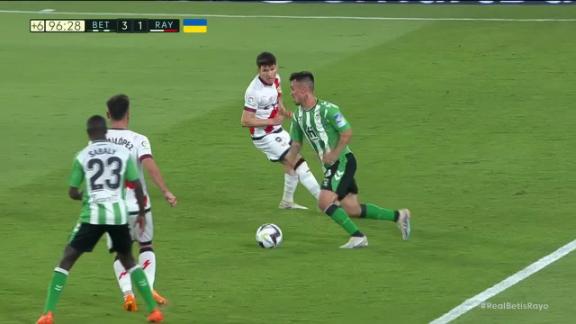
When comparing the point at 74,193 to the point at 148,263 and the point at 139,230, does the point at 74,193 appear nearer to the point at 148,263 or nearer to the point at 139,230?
the point at 139,230

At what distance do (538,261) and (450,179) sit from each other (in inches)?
182

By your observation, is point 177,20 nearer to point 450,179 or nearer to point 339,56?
point 339,56

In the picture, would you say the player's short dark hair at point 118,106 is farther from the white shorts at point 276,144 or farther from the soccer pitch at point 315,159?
the white shorts at point 276,144

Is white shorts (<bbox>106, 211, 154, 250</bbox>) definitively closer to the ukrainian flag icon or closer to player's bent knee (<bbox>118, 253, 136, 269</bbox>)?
player's bent knee (<bbox>118, 253, 136, 269</bbox>)

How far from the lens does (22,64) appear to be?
30781 millimetres

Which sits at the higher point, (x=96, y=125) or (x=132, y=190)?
(x=96, y=125)

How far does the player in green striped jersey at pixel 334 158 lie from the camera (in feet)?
58.6

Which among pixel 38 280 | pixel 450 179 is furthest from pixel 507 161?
pixel 38 280

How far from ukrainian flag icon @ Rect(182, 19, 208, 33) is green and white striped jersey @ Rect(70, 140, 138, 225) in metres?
18.7

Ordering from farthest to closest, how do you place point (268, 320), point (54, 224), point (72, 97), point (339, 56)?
point (339, 56) < point (72, 97) < point (54, 224) < point (268, 320)

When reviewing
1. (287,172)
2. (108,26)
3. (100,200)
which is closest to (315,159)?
(287,172)

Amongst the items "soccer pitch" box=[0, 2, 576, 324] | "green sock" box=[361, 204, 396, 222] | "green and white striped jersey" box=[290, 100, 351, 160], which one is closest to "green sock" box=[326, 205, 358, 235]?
"soccer pitch" box=[0, 2, 576, 324]

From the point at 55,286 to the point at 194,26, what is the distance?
19.0 m

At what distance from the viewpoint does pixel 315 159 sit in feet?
76.1
